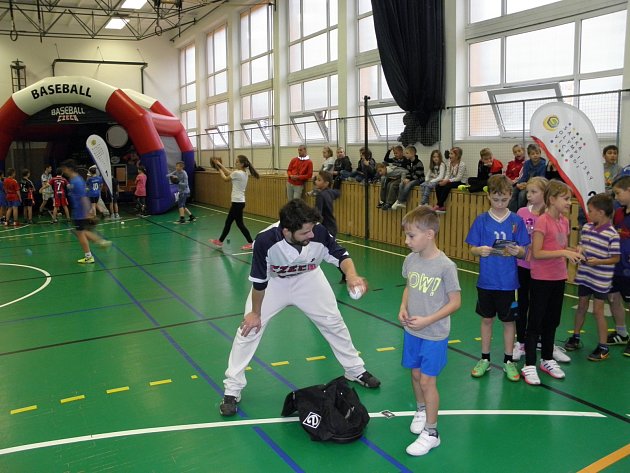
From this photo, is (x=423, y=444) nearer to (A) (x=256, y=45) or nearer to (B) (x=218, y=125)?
(A) (x=256, y=45)

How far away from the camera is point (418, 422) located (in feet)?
13.7

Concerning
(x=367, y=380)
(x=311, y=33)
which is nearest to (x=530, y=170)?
(x=367, y=380)

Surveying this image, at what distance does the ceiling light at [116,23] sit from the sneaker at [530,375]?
24511mm

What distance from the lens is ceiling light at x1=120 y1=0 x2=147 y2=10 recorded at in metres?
22.8

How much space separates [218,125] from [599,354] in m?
22.5

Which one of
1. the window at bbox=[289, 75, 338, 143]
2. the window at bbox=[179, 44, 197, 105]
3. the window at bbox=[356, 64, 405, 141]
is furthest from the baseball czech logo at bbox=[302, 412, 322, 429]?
the window at bbox=[179, 44, 197, 105]

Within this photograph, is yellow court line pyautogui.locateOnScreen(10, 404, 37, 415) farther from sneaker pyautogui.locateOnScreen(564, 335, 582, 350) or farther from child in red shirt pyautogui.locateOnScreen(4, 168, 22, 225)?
child in red shirt pyautogui.locateOnScreen(4, 168, 22, 225)

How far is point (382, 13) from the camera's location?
1338 cm

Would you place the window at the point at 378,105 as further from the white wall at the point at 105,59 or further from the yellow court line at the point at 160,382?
the white wall at the point at 105,59

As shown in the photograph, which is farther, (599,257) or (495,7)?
(495,7)

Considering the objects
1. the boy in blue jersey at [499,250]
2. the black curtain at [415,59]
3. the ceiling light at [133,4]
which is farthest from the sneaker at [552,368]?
the ceiling light at [133,4]

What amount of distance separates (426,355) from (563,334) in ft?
10.6

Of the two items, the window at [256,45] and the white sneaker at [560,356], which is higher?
the window at [256,45]

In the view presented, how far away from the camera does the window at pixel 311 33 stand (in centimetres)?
1747
